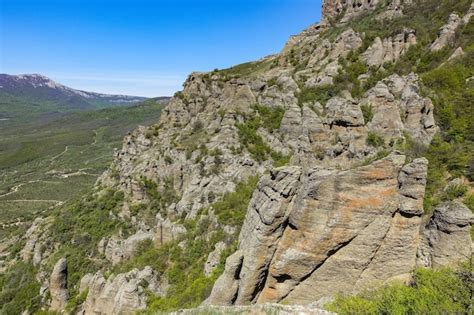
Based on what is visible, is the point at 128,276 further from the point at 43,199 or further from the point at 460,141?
the point at 43,199

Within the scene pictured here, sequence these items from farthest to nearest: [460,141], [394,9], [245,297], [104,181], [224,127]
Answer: [104,181] < [394,9] < [224,127] < [460,141] < [245,297]

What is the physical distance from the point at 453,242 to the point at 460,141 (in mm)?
13941

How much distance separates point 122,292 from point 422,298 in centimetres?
2471

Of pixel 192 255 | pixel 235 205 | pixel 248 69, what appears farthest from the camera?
pixel 248 69

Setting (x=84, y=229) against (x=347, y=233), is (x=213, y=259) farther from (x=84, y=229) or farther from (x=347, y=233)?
(x=84, y=229)

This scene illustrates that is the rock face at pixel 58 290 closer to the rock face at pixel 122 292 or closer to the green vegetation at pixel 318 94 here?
the rock face at pixel 122 292

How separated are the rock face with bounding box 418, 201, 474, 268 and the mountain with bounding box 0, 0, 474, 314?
0.26 ft

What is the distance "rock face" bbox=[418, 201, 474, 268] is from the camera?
711 inches

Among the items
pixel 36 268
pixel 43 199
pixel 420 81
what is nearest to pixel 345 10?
pixel 420 81

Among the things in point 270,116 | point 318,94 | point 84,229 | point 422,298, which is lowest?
point 84,229

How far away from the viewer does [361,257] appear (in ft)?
64.3

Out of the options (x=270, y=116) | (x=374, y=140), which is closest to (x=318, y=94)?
(x=270, y=116)

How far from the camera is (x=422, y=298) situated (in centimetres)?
1595

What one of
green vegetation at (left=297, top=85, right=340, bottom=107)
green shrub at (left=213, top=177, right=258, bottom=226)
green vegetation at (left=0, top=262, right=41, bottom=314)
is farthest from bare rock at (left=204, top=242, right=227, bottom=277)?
green vegetation at (left=0, top=262, right=41, bottom=314)
